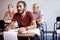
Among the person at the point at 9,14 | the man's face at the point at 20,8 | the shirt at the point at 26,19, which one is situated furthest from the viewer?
the person at the point at 9,14

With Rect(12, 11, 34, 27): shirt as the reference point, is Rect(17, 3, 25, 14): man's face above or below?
above

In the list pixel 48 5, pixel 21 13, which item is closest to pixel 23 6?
pixel 21 13

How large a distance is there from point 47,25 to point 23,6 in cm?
312

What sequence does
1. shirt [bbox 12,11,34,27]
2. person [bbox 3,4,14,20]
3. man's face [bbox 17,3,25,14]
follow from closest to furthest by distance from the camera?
man's face [bbox 17,3,25,14], shirt [bbox 12,11,34,27], person [bbox 3,4,14,20]

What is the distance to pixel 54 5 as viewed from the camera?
530cm

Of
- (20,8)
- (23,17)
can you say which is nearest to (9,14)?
(23,17)

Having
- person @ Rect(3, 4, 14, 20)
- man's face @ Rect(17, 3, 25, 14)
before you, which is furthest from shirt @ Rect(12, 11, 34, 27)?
person @ Rect(3, 4, 14, 20)

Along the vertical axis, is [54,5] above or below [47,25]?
above

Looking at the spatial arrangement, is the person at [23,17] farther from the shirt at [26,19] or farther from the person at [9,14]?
the person at [9,14]

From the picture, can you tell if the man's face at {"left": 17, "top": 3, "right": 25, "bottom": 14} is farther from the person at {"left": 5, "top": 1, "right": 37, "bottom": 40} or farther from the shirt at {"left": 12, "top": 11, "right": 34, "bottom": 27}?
the shirt at {"left": 12, "top": 11, "right": 34, "bottom": 27}

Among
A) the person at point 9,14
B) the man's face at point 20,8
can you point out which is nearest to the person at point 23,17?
the man's face at point 20,8

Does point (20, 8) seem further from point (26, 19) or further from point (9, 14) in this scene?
point (9, 14)

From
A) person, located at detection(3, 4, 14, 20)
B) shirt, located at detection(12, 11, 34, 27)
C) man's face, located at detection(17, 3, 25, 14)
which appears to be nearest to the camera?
man's face, located at detection(17, 3, 25, 14)

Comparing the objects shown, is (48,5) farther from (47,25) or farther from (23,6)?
(23,6)
